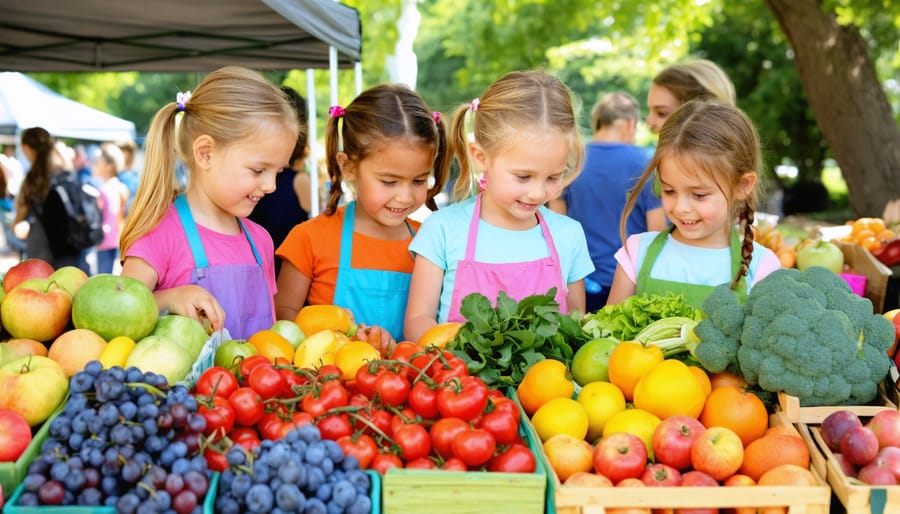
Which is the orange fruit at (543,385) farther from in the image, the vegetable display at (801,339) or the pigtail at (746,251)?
the pigtail at (746,251)

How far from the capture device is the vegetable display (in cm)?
225

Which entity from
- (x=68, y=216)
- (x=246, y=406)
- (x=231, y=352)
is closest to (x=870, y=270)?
(x=231, y=352)

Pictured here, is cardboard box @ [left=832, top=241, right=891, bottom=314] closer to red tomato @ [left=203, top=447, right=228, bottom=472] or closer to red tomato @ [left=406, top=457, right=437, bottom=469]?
red tomato @ [left=406, top=457, right=437, bottom=469]

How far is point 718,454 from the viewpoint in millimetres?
2010

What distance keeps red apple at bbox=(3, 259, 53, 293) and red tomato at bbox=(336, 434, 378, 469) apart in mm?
1497

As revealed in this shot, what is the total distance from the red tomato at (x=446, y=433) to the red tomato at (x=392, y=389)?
0.49ft

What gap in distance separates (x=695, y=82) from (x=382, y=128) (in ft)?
7.61

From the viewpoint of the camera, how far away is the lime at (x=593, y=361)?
2543 millimetres

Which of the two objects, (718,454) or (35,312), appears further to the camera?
(35,312)

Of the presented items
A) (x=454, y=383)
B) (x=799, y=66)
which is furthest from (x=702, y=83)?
(x=799, y=66)

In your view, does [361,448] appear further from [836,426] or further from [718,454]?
[836,426]

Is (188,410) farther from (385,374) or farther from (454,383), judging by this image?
(454,383)

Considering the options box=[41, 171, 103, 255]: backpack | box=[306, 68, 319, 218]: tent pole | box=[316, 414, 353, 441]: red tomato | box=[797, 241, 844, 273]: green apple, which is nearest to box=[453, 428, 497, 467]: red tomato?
box=[316, 414, 353, 441]: red tomato

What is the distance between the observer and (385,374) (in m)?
2.14
